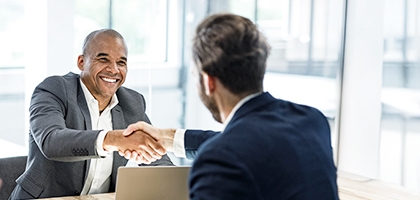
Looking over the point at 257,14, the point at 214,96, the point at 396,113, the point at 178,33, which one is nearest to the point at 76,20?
the point at 178,33

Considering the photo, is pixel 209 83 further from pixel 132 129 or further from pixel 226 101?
pixel 132 129

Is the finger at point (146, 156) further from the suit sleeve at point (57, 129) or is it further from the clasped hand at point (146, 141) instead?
the suit sleeve at point (57, 129)

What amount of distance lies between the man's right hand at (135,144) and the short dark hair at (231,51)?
1.03m

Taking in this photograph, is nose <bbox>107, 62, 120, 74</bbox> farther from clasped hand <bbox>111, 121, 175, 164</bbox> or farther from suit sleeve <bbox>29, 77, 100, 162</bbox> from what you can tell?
clasped hand <bbox>111, 121, 175, 164</bbox>

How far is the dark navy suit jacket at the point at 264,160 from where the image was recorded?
51.0 inches

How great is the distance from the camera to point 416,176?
165 inches

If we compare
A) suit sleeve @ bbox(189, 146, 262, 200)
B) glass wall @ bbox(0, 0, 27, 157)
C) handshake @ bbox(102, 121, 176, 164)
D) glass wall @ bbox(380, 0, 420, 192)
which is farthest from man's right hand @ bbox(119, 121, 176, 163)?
glass wall @ bbox(0, 0, 27, 157)

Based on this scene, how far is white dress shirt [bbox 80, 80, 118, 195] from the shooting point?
266 cm

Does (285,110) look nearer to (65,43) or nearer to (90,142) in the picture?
(90,142)

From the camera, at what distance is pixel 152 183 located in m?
2.10

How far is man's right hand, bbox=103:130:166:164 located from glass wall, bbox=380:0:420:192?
2.34 m

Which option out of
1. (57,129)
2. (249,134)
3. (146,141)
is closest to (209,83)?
(249,134)

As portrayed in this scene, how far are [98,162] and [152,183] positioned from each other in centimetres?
64

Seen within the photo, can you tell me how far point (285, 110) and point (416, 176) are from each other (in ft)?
9.85
